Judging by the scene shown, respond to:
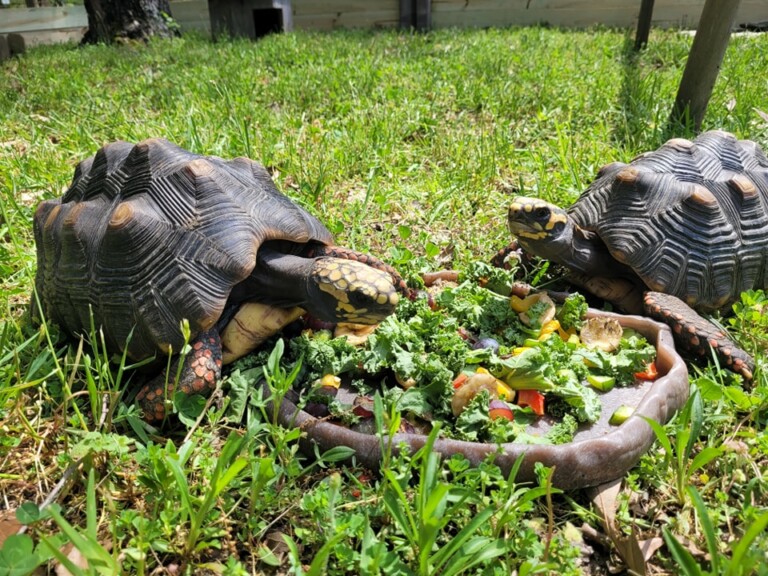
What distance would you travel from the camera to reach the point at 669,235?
250 centimetres

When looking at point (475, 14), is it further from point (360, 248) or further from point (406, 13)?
point (360, 248)

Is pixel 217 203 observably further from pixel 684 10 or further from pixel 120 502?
pixel 684 10

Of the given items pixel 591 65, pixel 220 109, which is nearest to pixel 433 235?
pixel 220 109

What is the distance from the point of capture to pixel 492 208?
3604 mm

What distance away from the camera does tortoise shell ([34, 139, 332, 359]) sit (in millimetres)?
2086

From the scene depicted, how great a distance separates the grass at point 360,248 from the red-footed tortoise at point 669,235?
0.19 metres

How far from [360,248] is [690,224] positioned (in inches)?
62.9

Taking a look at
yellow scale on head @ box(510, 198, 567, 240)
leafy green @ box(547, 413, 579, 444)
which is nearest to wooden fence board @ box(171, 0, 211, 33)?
yellow scale on head @ box(510, 198, 567, 240)

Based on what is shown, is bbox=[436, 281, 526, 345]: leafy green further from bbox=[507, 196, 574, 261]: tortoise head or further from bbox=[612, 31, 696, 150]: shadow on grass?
bbox=[612, 31, 696, 150]: shadow on grass

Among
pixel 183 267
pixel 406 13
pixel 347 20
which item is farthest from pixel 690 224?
pixel 347 20

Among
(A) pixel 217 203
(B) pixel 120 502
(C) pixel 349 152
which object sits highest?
(A) pixel 217 203

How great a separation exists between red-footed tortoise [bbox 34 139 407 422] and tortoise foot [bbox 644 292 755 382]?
1.15 m

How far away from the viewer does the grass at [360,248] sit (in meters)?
1.55

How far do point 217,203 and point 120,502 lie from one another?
1.10 meters
